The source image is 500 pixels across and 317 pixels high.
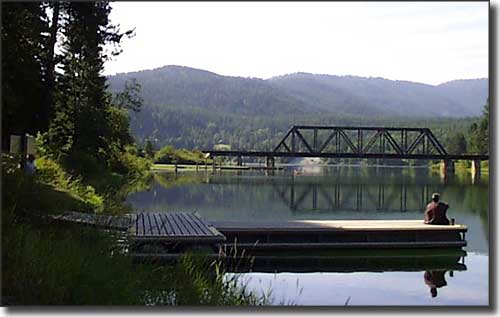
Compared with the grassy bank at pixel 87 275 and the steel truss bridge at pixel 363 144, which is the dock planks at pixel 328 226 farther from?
the steel truss bridge at pixel 363 144

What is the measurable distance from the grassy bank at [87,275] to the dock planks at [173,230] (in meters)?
1.17

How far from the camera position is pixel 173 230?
6172 millimetres

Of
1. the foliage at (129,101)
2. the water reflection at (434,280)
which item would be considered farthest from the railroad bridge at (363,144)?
the water reflection at (434,280)

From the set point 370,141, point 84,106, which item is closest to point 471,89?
point 84,106

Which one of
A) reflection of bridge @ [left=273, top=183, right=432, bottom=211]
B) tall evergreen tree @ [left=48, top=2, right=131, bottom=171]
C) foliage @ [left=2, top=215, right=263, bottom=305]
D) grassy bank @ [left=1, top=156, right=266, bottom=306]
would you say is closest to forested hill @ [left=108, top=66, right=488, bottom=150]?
tall evergreen tree @ [left=48, top=2, right=131, bottom=171]

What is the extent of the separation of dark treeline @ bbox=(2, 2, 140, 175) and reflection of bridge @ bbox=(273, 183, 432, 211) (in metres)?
3.40

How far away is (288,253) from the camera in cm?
734

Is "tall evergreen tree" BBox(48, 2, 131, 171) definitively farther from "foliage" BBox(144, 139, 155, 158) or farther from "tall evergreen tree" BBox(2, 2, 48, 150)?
"tall evergreen tree" BBox(2, 2, 48, 150)

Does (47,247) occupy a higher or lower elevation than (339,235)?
higher

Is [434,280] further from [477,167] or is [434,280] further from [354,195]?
[354,195]

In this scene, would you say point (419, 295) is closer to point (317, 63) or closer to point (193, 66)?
point (317, 63)

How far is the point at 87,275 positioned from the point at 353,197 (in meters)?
11.6

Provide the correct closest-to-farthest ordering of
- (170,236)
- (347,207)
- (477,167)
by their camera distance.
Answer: (477,167)
(170,236)
(347,207)

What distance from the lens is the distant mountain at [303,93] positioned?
215 inches
